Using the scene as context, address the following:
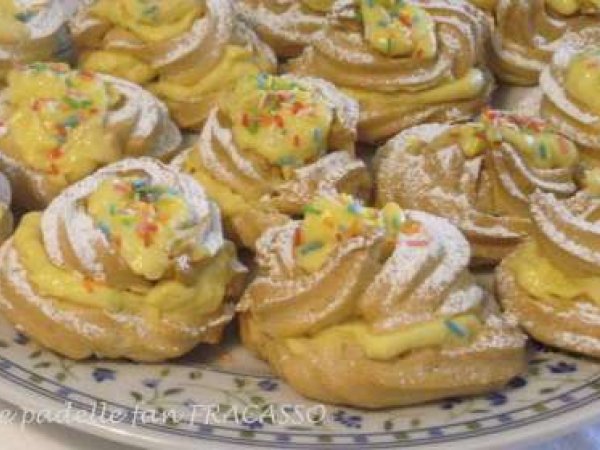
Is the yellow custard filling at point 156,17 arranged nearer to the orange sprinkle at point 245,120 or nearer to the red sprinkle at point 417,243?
the orange sprinkle at point 245,120

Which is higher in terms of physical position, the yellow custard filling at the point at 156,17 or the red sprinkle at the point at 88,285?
the yellow custard filling at the point at 156,17

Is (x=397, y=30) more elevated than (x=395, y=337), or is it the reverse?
(x=397, y=30)

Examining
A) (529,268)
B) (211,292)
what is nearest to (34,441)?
(211,292)

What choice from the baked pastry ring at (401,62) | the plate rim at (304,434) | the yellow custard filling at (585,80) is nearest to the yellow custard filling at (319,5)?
the baked pastry ring at (401,62)

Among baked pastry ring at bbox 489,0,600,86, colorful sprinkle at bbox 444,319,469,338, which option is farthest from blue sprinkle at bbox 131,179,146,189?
baked pastry ring at bbox 489,0,600,86

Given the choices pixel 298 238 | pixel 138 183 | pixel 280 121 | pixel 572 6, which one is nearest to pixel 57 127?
pixel 138 183

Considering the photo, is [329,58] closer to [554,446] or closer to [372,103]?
[372,103]

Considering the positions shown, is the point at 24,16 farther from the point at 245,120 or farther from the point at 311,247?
the point at 311,247
